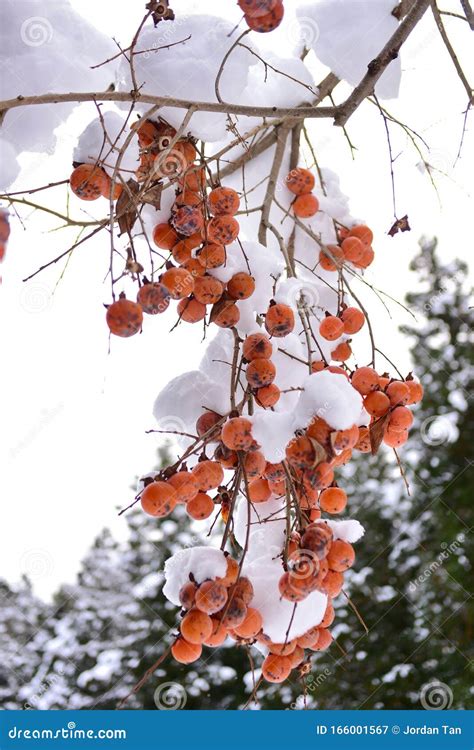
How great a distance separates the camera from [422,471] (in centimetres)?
463

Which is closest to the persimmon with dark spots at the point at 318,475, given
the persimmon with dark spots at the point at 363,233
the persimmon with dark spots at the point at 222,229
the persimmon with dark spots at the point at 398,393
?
the persimmon with dark spots at the point at 398,393

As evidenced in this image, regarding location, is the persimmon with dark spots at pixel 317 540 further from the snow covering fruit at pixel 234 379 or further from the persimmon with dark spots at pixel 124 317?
the persimmon with dark spots at pixel 124 317

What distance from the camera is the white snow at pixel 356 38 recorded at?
107 cm

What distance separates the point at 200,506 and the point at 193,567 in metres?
0.08

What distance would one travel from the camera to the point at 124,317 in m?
0.67

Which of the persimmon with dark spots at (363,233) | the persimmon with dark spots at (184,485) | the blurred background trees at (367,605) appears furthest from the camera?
the blurred background trees at (367,605)

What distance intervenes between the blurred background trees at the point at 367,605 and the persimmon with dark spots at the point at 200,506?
3.20 meters

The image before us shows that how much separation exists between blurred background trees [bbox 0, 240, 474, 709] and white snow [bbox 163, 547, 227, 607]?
10.4ft

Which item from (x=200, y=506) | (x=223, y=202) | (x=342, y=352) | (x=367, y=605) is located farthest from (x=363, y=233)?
(x=367, y=605)

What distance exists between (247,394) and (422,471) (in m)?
4.01

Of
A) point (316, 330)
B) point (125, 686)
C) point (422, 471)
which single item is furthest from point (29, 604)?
point (316, 330)

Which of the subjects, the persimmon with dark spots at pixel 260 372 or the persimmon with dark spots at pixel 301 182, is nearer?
the persimmon with dark spots at pixel 260 372

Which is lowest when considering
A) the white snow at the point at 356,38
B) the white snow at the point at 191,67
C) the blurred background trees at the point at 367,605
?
the blurred background trees at the point at 367,605

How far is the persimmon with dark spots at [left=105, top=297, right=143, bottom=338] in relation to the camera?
67 cm
